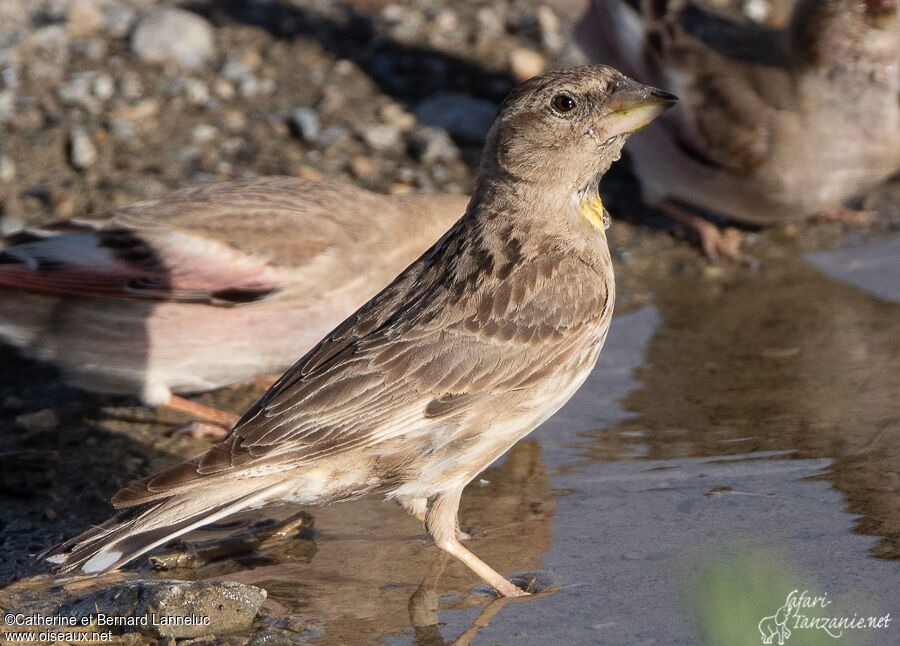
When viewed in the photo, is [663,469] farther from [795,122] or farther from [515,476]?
[795,122]

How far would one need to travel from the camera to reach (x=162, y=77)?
7.67 m

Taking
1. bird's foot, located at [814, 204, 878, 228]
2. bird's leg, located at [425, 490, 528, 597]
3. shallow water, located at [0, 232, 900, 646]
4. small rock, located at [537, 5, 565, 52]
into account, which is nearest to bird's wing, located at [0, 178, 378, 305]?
shallow water, located at [0, 232, 900, 646]

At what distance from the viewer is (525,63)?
7.94 metres

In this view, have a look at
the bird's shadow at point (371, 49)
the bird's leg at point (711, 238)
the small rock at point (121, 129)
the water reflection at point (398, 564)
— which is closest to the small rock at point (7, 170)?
the small rock at point (121, 129)

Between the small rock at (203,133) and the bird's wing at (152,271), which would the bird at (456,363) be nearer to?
the bird's wing at (152,271)

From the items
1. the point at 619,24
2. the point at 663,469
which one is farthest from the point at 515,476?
the point at 619,24

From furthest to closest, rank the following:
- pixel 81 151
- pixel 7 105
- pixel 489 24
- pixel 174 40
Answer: pixel 489 24, pixel 174 40, pixel 7 105, pixel 81 151

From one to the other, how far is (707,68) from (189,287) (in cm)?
324

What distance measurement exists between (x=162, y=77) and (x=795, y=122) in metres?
3.86

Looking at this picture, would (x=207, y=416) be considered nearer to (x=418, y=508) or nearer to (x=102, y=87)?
(x=418, y=508)

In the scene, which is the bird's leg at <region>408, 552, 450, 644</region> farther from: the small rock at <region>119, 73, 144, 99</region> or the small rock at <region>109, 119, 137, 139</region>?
the small rock at <region>119, 73, 144, 99</region>

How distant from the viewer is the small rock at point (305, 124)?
7.35 metres

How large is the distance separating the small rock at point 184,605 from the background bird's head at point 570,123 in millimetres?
1723

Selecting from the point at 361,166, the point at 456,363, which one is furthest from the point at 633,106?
the point at 361,166
